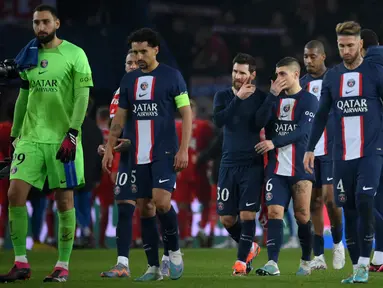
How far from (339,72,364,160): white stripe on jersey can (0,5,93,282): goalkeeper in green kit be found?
2.03m

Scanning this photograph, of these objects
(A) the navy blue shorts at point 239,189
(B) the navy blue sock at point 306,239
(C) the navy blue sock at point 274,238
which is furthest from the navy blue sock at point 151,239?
(B) the navy blue sock at point 306,239

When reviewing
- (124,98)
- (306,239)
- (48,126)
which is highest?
(124,98)

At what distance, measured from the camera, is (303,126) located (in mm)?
9602

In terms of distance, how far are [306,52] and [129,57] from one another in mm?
1867

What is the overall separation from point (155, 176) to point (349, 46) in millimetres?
1835

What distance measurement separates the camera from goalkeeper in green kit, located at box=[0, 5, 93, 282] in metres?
8.34

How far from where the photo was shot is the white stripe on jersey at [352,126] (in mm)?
8188

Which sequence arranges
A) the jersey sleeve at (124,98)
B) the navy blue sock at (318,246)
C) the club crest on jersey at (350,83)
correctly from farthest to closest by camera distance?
1. the navy blue sock at (318,246)
2. the jersey sleeve at (124,98)
3. the club crest on jersey at (350,83)

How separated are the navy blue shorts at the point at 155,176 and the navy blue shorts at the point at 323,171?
2.46 meters

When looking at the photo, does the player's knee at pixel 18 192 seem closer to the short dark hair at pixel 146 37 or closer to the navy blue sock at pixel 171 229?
the navy blue sock at pixel 171 229

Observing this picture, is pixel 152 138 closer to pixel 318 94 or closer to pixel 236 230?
pixel 236 230

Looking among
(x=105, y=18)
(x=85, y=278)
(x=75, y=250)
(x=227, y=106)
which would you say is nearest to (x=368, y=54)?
(x=227, y=106)

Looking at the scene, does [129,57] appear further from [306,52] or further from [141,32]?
[306,52]

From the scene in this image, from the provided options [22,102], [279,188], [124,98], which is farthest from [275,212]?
→ [22,102]
